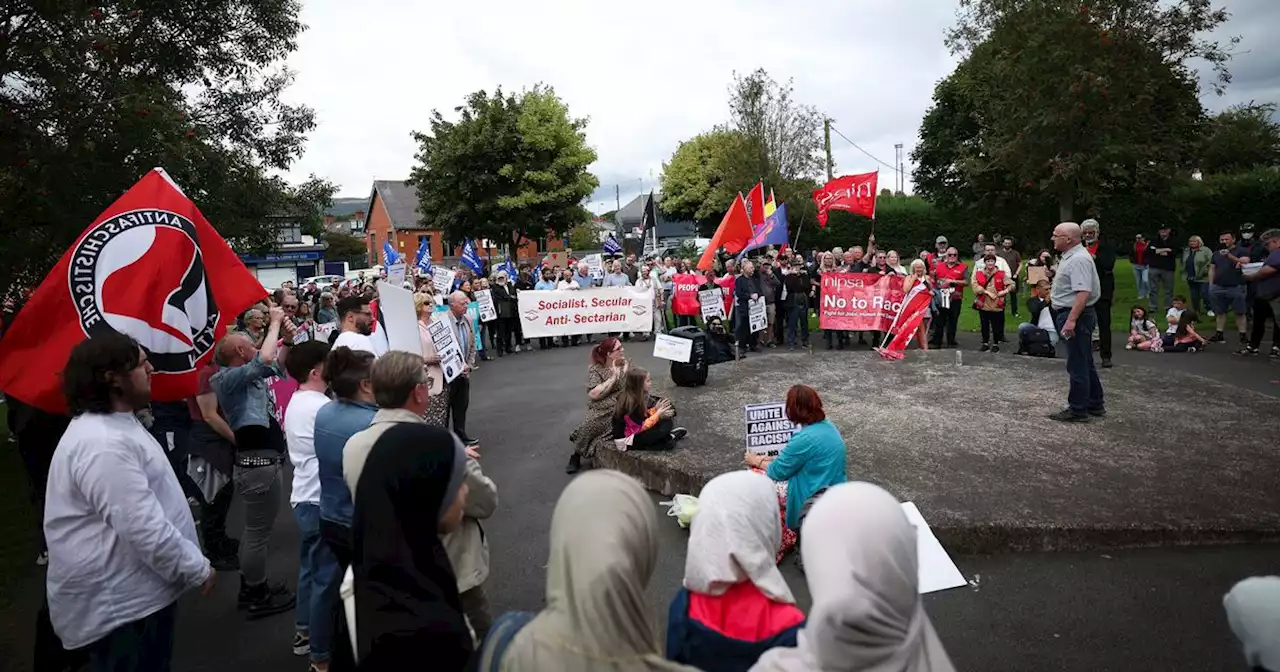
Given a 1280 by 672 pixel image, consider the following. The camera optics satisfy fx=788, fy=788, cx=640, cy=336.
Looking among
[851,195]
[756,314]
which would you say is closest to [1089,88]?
[851,195]

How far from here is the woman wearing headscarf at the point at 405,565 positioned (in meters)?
2.21

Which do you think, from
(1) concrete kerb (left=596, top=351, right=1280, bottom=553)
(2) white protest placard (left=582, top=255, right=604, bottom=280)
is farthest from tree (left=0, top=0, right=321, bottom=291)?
(2) white protest placard (left=582, top=255, right=604, bottom=280)

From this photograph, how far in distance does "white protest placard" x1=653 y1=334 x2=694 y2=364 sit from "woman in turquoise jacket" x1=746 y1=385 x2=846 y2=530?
18.4ft

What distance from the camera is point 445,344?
8484 millimetres

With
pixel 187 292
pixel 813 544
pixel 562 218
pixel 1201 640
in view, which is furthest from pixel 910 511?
pixel 562 218

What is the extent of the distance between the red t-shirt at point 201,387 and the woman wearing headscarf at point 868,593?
455 cm

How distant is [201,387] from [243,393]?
412mm

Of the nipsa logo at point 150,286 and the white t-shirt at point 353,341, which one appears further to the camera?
the white t-shirt at point 353,341

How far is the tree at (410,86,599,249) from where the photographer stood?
38.7m

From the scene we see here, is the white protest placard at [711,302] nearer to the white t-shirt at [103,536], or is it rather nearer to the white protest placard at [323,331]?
the white protest placard at [323,331]

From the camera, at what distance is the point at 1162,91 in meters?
22.0

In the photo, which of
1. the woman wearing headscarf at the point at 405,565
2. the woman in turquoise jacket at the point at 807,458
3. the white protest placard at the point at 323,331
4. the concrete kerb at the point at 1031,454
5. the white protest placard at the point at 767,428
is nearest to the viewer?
the woman wearing headscarf at the point at 405,565

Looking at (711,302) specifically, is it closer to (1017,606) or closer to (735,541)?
(1017,606)

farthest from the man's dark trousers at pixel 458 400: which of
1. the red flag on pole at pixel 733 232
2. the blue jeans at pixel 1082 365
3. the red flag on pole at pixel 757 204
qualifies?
the red flag on pole at pixel 757 204
